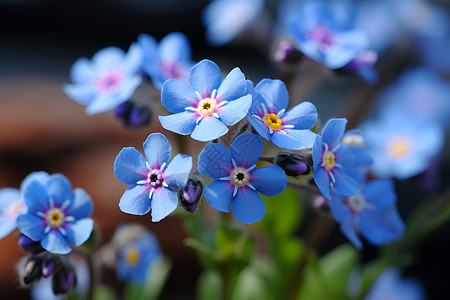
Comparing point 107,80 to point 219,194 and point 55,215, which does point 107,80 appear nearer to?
point 55,215

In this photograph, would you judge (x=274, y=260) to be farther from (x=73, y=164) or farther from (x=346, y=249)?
(x=73, y=164)

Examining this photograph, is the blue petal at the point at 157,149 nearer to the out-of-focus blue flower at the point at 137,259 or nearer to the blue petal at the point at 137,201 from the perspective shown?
the blue petal at the point at 137,201

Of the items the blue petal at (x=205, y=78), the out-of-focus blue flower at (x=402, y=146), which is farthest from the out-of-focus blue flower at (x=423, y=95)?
the blue petal at (x=205, y=78)

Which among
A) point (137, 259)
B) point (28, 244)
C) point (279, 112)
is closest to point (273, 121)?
point (279, 112)

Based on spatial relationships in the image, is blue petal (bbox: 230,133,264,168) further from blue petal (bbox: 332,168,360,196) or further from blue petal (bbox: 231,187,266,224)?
blue petal (bbox: 332,168,360,196)

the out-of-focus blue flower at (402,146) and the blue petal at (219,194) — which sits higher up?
the blue petal at (219,194)

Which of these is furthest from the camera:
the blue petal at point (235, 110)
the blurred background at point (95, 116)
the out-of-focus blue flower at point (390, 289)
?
the blurred background at point (95, 116)
